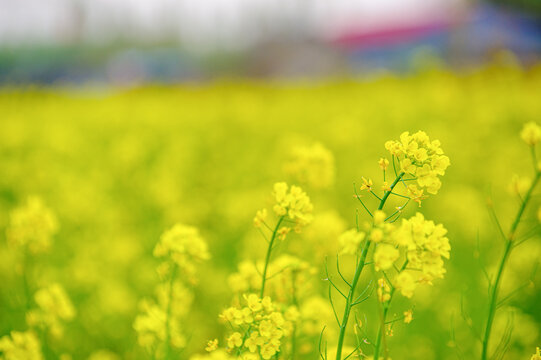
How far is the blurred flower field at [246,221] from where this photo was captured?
1353 mm

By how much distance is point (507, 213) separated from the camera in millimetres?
3676

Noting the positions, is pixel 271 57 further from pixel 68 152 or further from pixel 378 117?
pixel 68 152

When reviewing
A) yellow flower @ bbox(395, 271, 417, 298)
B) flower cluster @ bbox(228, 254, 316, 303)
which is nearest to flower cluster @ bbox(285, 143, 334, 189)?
flower cluster @ bbox(228, 254, 316, 303)

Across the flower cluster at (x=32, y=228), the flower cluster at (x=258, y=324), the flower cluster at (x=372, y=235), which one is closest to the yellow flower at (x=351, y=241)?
the flower cluster at (x=372, y=235)

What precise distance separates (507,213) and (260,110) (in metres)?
4.78

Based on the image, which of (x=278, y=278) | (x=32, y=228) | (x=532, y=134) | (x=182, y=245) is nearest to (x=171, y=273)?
(x=182, y=245)

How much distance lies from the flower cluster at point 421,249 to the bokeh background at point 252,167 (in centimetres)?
26

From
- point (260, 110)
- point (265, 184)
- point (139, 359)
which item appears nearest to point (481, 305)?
point (139, 359)

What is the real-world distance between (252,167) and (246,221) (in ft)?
5.77

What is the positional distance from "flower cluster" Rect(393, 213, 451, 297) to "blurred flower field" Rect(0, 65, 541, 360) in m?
0.07

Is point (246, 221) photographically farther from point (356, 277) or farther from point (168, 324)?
point (356, 277)

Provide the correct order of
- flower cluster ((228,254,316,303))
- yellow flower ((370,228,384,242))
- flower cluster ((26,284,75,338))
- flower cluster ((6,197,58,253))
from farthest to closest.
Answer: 1. flower cluster ((6,197,58,253))
2. flower cluster ((26,284,75,338))
3. flower cluster ((228,254,316,303))
4. yellow flower ((370,228,384,242))

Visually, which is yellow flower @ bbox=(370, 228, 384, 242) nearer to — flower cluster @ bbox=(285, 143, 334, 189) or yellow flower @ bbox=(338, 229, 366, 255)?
yellow flower @ bbox=(338, 229, 366, 255)

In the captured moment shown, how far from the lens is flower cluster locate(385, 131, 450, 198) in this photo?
39.3 inches
